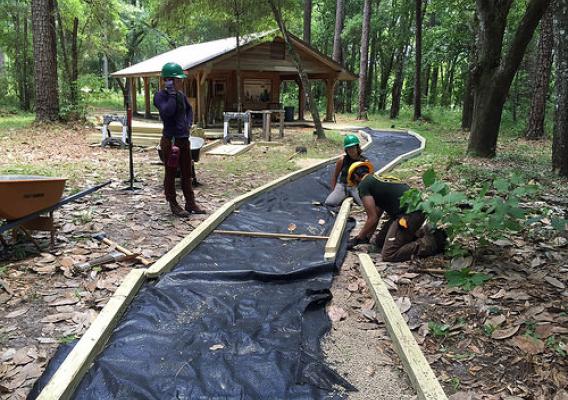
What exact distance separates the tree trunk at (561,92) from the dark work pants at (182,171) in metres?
5.47

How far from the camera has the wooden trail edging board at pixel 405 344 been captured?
8.70 feet

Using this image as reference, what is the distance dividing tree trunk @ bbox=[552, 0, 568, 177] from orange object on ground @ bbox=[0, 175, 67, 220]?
6.80 m

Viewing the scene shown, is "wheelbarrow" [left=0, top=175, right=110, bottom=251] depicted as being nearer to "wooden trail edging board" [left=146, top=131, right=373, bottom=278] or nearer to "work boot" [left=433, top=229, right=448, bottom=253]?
"wooden trail edging board" [left=146, top=131, right=373, bottom=278]

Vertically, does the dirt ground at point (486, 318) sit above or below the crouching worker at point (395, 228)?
below

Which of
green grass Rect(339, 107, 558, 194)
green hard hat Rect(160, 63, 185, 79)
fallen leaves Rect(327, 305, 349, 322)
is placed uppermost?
green hard hat Rect(160, 63, 185, 79)

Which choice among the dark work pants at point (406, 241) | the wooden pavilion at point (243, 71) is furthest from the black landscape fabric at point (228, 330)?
the wooden pavilion at point (243, 71)

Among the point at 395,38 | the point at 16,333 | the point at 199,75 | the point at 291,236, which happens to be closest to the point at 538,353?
the point at 291,236

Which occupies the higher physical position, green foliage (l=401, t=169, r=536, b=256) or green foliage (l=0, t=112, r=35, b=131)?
green foliage (l=0, t=112, r=35, b=131)

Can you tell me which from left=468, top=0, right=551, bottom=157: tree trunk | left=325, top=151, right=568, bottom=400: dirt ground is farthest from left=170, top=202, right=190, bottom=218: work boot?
left=468, top=0, right=551, bottom=157: tree trunk

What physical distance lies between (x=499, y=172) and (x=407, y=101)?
32876 mm

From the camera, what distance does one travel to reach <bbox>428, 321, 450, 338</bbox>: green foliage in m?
3.36

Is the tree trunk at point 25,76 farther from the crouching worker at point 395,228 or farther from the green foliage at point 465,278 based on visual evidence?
the green foliage at point 465,278

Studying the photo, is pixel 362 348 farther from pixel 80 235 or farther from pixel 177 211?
pixel 177 211

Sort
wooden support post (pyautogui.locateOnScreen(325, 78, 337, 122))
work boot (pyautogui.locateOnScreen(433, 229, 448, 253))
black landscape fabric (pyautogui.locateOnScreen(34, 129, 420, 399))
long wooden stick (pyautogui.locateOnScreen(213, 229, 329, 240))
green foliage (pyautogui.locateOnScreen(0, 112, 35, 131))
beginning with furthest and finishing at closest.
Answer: wooden support post (pyautogui.locateOnScreen(325, 78, 337, 122)) < green foliage (pyautogui.locateOnScreen(0, 112, 35, 131)) < long wooden stick (pyautogui.locateOnScreen(213, 229, 329, 240)) < work boot (pyautogui.locateOnScreen(433, 229, 448, 253)) < black landscape fabric (pyautogui.locateOnScreen(34, 129, 420, 399))
